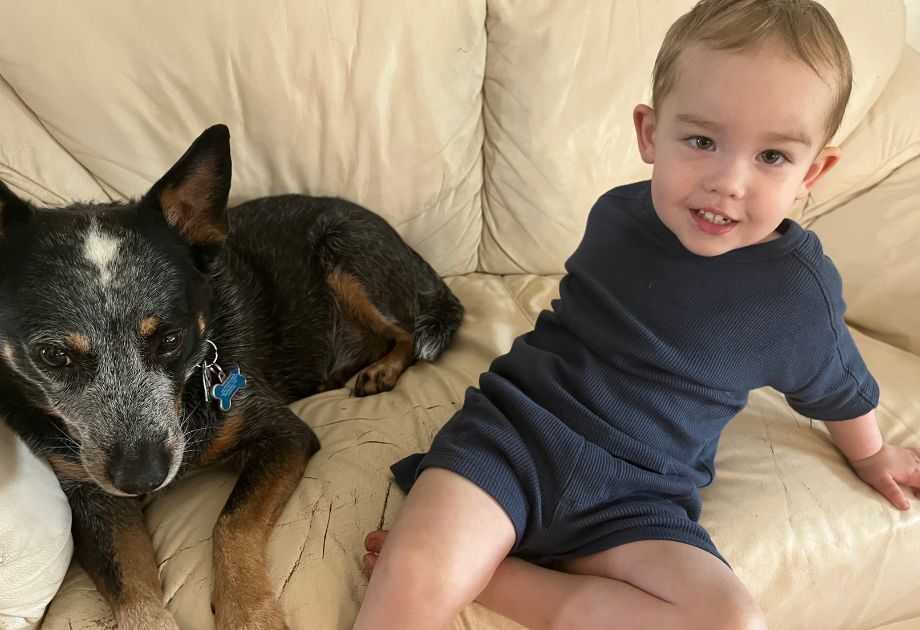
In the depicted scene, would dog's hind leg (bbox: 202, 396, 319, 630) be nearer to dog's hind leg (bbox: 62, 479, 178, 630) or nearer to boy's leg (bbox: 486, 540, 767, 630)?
dog's hind leg (bbox: 62, 479, 178, 630)

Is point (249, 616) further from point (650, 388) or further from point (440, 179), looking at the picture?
point (440, 179)

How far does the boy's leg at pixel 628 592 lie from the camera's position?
110 centimetres

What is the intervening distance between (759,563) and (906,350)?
3.31 feet

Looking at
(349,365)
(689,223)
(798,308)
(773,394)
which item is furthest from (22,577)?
(773,394)

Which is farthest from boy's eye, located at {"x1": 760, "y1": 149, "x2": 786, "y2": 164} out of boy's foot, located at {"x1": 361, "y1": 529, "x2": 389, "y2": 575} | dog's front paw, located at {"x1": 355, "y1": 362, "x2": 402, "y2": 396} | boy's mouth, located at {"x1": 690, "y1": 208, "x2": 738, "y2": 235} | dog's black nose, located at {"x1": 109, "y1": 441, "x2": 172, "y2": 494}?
dog's black nose, located at {"x1": 109, "y1": 441, "x2": 172, "y2": 494}

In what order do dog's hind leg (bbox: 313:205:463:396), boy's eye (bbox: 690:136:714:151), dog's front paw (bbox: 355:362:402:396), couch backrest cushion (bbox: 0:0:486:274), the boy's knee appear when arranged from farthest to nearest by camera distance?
dog's hind leg (bbox: 313:205:463:396)
dog's front paw (bbox: 355:362:402:396)
couch backrest cushion (bbox: 0:0:486:274)
boy's eye (bbox: 690:136:714:151)
the boy's knee

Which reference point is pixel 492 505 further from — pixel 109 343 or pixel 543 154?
pixel 543 154

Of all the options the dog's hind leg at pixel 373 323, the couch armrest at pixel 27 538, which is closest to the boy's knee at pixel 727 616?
the dog's hind leg at pixel 373 323

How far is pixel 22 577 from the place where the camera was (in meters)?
1.16

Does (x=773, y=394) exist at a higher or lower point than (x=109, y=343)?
lower

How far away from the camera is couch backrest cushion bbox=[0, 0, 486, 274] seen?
174 centimetres

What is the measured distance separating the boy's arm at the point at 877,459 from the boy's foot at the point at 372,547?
3.42 ft

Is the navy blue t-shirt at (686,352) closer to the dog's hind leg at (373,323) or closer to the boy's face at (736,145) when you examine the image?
the boy's face at (736,145)

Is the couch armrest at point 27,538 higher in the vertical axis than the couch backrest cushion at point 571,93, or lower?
lower
